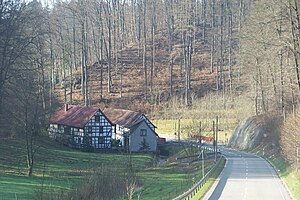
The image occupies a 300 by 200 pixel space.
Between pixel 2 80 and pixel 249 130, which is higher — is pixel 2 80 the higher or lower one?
the higher one

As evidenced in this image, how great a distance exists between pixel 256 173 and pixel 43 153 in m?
18.6

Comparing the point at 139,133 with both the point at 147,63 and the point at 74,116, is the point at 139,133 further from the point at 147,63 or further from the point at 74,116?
the point at 147,63

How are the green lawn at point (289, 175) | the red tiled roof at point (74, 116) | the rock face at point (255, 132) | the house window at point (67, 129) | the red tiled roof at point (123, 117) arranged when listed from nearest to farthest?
the green lawn at point (289, 175), the rock face at point (255, 132), the red tiled roof at point (123, 117), the red tiled roof at point (74, 116), the house window at point (67, 129)

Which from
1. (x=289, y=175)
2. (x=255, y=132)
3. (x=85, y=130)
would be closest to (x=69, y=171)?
(x=289, y=175)

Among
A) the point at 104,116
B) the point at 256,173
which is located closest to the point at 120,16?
the point at 104,116

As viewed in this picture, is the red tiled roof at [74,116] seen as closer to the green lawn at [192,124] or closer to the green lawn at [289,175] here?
the green lawn at [192,124]

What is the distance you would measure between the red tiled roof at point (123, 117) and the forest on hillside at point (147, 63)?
470 cm

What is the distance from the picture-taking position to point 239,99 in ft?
236

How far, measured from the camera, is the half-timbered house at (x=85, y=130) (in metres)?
58.0

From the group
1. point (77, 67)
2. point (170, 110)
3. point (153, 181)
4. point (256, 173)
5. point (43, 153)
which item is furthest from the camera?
point (77, 67)

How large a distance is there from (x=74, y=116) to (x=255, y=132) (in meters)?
20.8

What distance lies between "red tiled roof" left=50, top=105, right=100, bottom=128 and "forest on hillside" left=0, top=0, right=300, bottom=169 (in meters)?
2.00

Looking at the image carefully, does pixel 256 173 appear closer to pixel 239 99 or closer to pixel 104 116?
pixel 104 116

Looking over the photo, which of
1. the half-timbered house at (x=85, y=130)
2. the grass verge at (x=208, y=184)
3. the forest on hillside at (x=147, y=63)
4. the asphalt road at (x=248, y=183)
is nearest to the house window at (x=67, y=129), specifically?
the half-timbered house at (x=85, y=130)
